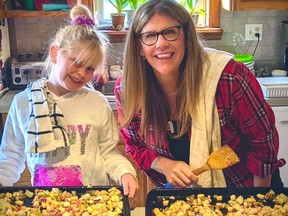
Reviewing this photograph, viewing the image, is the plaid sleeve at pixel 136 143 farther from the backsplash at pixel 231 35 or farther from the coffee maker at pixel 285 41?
the coffee maker at pixel 285 41

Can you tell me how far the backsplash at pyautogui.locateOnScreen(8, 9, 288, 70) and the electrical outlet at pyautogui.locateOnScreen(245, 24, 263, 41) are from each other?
0.07 ft

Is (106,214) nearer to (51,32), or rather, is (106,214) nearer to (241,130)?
(241,130)

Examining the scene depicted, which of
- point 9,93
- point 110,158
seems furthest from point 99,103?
point 9,93

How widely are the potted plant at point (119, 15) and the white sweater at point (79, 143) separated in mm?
1377

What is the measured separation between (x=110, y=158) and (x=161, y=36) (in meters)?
0.42

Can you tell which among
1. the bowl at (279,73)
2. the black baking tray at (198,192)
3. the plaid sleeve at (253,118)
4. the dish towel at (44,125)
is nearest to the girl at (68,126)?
the dish towel at (44,125)

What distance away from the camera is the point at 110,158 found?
138 cm

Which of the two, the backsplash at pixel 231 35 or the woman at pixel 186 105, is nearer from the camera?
the woman at pixel 186 105

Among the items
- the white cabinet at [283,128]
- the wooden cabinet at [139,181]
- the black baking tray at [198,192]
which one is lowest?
the wooden cabinet at [139,181]

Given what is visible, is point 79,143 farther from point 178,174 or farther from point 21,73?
point 21,73

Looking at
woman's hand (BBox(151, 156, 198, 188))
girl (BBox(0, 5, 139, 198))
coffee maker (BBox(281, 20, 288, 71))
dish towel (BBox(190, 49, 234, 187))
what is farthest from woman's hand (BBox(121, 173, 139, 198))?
coffee maker (BBox(281, 20, 288, 71))

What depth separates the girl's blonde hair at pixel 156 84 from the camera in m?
1.30

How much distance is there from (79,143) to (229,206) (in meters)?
0.50

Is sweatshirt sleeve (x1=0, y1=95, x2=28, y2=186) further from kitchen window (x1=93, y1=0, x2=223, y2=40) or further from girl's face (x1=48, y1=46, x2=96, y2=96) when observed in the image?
kitchen window (x1=93, y1=0, x2=223, y2=40)
